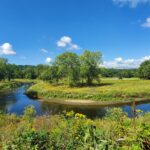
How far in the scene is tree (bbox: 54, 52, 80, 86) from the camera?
6512 centimetres

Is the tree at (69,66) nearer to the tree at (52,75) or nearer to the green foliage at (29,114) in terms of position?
the tree at (52,75)

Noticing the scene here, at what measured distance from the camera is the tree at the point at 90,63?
66.4 metres

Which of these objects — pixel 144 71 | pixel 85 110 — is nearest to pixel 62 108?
pixel 85 110

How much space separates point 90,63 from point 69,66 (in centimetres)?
639

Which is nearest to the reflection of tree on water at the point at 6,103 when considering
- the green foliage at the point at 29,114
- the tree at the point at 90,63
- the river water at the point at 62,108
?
the river water at the point at 62,108

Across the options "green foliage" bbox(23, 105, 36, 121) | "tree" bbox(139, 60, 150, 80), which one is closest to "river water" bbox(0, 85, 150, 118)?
"green foliage" bbox(23, 105, 36, 121)

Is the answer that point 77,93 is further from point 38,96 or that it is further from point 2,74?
point 2,74

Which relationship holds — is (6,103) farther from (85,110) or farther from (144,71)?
(144,71)

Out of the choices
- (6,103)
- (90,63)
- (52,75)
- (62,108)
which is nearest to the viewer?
(62,108)

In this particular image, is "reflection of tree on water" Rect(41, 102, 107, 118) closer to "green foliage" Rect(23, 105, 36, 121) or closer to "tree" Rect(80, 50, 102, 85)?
"green foliage" Rect(23, 105, 36, 121)

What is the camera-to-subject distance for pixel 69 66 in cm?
6744

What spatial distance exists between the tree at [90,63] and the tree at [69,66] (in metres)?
1.84

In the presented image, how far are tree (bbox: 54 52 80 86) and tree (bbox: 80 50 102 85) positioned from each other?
1.84 metres

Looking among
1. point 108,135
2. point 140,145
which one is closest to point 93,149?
point 108,135
